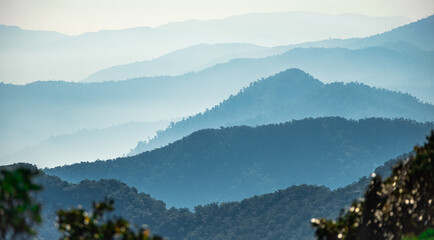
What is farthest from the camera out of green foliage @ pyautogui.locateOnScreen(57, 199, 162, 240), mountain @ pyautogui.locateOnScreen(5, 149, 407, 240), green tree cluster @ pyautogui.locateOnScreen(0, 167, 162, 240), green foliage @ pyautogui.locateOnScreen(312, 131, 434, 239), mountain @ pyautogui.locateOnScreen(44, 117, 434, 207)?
mountain @ pyautogui.locateOnScreen(44, 117, 434, 207)

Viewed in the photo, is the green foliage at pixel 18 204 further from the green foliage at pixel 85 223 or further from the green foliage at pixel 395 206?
the green foliage at pixel 395 206

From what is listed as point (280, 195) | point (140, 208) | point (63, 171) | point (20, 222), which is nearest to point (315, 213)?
point (280, 195)

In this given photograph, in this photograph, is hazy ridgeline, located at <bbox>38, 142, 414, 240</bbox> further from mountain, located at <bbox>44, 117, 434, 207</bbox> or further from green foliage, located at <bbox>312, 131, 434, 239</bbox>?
green foliage, located at <bbox>312, 131, 434, 239</bbox>

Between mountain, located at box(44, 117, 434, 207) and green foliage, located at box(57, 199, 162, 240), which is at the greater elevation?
mountain, located at box(44, 117, 434, 207)

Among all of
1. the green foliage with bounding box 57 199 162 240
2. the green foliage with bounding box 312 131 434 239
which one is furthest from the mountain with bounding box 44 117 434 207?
the green foliage with bounding box 57 199 162 240

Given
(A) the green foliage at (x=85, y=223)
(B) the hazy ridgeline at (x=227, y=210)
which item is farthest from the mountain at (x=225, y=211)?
(A) the green foliage at (x=85, y=223)

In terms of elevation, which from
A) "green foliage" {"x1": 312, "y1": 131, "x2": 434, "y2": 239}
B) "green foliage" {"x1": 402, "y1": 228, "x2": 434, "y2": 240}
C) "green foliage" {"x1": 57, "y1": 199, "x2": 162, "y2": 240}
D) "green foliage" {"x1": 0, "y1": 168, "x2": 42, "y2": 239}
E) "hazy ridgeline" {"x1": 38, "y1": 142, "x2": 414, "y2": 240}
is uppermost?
"hazy ridgeline" {"x1": 38, "y1": 142, "x2": 414, "y2": 240}

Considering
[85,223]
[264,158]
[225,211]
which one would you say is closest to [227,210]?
[225,211]

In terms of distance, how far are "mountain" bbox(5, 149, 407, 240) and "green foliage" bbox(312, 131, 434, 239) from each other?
64.7m

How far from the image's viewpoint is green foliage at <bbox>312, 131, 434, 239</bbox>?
19.9 metres

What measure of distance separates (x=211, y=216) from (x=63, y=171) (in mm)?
56649

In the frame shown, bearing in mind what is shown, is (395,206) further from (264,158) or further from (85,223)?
(264,158)

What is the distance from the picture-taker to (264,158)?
566 feet

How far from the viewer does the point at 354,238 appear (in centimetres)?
2020
